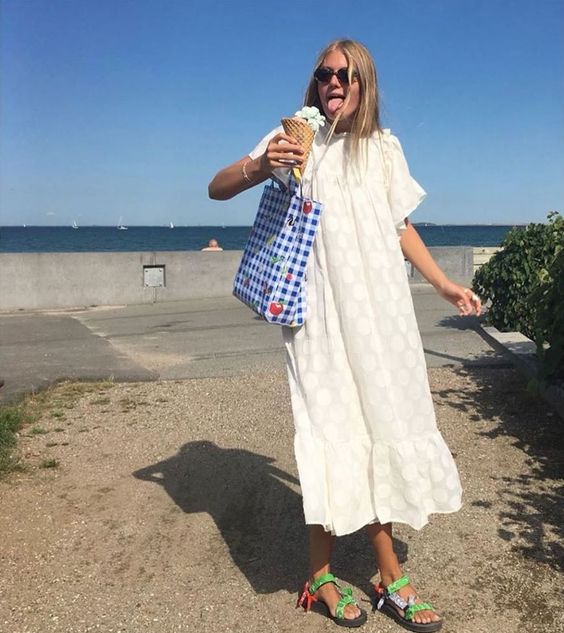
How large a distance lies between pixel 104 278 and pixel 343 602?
10.1m

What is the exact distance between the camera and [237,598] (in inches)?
109

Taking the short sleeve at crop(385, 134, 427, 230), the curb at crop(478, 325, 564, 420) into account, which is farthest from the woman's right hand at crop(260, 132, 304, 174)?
the curb at crop(478, 325, 564, 420)

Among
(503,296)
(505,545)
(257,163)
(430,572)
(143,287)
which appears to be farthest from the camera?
(143,287)

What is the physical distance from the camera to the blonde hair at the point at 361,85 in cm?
242

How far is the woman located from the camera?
95.8 inches

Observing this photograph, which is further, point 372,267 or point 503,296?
point 503,296

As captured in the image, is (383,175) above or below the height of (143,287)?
above

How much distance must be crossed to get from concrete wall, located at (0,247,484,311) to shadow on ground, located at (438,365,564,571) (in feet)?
23.3

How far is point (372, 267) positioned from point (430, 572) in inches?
56.4

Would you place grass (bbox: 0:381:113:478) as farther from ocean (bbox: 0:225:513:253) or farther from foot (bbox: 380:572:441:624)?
ocean (bbox: 0:225:513:253)

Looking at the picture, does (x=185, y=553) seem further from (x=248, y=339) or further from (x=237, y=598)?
(x=248, y=339)

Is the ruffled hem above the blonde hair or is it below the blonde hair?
below

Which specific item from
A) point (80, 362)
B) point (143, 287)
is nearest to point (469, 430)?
point (80, 362)

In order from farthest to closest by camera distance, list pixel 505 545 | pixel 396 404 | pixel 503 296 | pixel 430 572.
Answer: pixel 503 296
pixel 505 545
pixel 430 572
pixel 396 404
